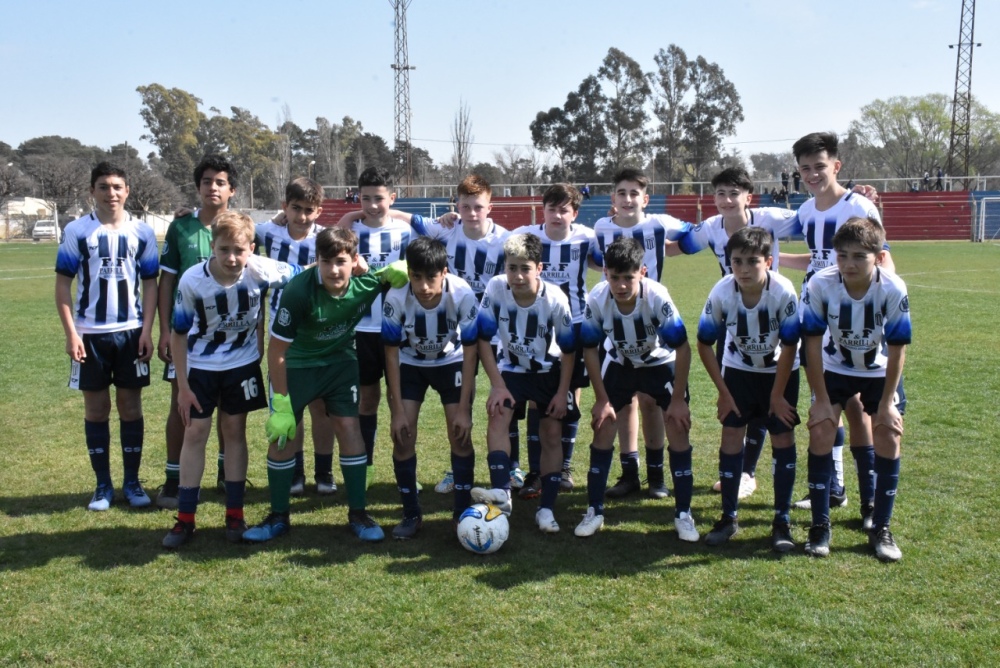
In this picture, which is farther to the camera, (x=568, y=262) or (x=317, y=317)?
(x=568, y=262)

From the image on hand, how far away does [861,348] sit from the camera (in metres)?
4.25

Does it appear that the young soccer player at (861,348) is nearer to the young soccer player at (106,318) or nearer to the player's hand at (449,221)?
the player's hand at (449,221)

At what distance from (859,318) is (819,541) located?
117 centimetres

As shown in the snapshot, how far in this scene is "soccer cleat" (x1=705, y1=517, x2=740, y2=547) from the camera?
14.2 feet

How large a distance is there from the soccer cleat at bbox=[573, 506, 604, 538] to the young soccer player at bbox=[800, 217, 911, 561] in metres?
1.11

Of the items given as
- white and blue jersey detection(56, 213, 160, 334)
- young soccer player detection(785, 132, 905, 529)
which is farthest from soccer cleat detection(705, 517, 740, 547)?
white and blue jersey detection(56, 213, 160, 334)

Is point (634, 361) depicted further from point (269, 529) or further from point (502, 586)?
point (269, 529)

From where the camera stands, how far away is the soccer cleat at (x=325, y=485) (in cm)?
531

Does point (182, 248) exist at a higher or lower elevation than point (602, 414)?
higher

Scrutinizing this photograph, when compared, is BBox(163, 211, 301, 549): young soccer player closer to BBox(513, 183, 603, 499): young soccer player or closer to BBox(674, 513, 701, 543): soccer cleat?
BBox(513, 183, 603, 499): young soccer player

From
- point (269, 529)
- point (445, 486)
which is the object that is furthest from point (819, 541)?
point (269, 529)

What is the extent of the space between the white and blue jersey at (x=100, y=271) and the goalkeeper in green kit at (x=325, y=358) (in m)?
1.31

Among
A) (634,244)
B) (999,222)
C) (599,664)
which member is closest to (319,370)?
(634,244)

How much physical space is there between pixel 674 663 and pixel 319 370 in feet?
8.09
